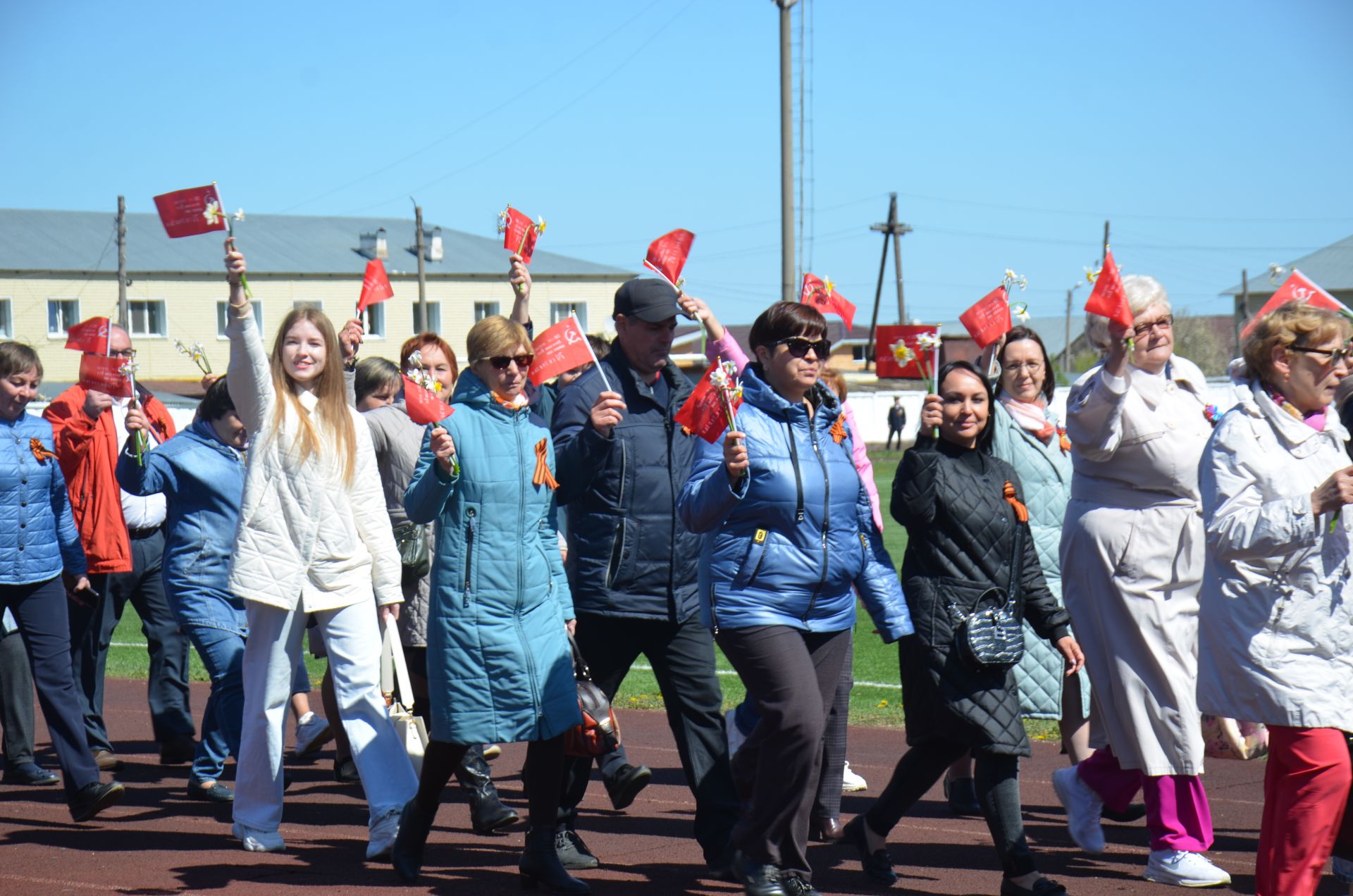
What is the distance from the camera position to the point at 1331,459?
4688 millimetres

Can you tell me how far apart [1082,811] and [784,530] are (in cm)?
185

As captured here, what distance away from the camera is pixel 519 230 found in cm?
A: 720

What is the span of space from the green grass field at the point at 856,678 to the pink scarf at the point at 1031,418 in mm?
2554

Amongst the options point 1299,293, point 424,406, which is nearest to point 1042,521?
point 1299,293

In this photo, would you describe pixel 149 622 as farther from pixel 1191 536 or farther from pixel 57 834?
pixel 1191 536

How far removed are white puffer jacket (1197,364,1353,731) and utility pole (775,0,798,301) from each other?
14676mm

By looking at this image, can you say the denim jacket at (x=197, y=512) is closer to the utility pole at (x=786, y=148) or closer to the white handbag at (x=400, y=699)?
the white handbag at (x=400, y=699)

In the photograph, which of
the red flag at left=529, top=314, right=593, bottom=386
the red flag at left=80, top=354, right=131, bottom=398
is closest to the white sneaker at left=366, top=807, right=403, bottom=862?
the red flag at left=529, top=314, right=593, bottom=386

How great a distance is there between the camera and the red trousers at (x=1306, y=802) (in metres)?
4.49

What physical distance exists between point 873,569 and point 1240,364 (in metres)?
1.37

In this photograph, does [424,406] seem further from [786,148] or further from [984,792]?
[786,148]

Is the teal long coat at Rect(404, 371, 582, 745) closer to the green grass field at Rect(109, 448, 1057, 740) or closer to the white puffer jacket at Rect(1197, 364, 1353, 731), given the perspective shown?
the white puffer jacket at Rect(1197, 364, 1353, 731)

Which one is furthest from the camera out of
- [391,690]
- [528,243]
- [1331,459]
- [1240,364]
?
[528,243]

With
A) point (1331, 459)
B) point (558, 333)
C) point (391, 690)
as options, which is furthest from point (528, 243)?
point (1331, 459)
